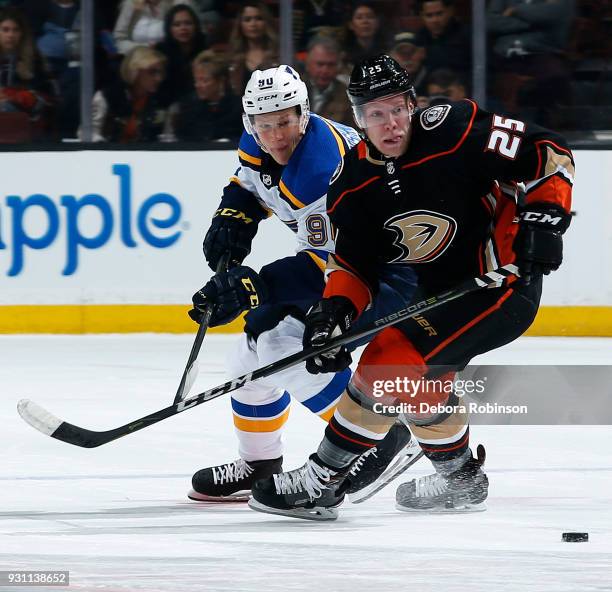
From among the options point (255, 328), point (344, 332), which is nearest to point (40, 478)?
point (255, 328)

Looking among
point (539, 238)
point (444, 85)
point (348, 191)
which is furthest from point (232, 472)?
point (444, 85)

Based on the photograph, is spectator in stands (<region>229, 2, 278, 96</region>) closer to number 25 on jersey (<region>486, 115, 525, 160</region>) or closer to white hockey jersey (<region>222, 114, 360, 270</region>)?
white hockey jersey (<region>222, 114, 360, 270</region>)

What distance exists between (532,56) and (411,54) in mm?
532

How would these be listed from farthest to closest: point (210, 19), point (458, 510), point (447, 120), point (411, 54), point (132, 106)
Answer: point (132, 106) → point (210, 19) → point (411, 54) → point (458, 510) → point (447, 120)

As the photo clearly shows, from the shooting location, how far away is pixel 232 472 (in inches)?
145

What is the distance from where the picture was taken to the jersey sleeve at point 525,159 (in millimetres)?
3201

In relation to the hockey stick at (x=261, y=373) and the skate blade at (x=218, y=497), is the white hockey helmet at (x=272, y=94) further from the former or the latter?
the skate blade at (x=218, y=497)

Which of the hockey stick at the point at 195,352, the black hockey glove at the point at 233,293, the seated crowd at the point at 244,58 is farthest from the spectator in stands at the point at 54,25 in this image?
the black hockey glove at the point at 233,293

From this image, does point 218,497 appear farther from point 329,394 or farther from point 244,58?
point 244,58

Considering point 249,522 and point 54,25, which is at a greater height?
point 54,25

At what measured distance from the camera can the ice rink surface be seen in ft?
8.86

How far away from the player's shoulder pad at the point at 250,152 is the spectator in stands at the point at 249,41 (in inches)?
116

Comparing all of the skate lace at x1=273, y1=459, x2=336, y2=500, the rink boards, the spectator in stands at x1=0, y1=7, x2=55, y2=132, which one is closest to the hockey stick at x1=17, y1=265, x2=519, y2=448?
the skate lace at x1=273, y1=459, x2=336, y2=500

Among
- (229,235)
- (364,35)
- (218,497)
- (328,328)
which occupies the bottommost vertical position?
(218,497)
